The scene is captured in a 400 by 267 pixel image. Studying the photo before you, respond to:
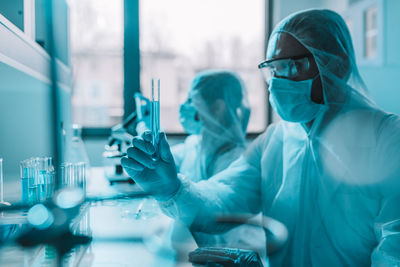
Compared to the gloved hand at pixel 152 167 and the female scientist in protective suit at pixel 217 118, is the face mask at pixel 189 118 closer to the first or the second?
the female scientist in protective suit at pixel 217 118

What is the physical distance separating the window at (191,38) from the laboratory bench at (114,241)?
5.71ft

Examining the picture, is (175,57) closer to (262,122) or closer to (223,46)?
(223,46)

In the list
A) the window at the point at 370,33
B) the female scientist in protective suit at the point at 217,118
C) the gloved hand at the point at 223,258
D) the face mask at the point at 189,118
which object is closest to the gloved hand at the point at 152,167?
the gloved hand at the point at 223,258

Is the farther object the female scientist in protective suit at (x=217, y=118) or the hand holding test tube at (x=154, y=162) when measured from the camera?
the female scientist in protective suit at (x=217, y=118)

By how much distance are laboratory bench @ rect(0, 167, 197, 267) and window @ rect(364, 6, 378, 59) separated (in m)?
1.91

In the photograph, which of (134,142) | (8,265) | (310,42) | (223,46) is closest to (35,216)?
(8,265)

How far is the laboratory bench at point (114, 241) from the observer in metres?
0.63

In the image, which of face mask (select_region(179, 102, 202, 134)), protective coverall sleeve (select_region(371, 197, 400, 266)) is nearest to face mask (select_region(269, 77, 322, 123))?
protective coverall sleeve (select_region(371, 197, 400, 266))

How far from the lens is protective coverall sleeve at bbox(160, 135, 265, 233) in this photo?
93cm

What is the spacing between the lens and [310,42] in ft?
2.99

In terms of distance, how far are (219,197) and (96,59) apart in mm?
2284

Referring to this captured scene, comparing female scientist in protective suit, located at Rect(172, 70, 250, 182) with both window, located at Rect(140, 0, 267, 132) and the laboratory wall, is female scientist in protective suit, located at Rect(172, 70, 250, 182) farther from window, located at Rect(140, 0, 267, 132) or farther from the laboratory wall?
window, located at Rect(140, 0, 267, 132)

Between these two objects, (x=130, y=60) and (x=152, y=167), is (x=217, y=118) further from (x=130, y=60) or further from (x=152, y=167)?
(x=130, y=60)

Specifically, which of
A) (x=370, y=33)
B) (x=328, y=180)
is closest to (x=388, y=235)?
(x=328, y=180)
